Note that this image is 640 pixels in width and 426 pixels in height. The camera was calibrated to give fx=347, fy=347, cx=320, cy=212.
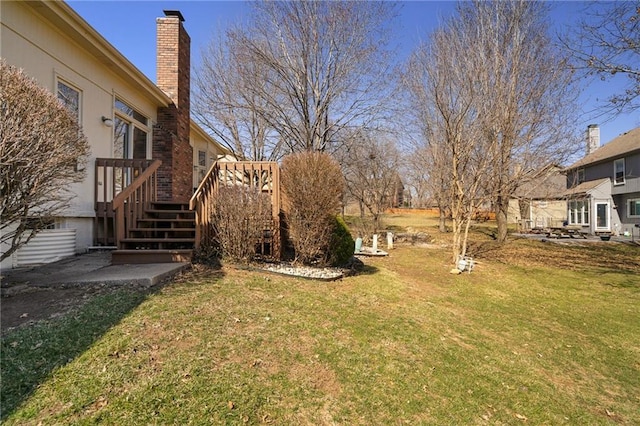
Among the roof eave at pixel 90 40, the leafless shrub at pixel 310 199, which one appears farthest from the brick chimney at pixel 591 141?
the roof eave at pixel 90 40

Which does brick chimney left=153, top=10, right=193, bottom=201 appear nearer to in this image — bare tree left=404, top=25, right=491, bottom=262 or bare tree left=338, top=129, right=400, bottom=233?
bare tree left=404, top=25, right=491, bottom=262

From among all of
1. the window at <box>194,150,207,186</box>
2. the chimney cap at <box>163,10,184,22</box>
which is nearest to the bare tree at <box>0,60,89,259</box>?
the chimney cap at <box>163,10,184,22</box>

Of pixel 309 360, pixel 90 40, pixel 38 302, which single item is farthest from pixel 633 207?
pixel 38 302

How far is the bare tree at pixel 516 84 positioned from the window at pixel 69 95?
9.35 metres

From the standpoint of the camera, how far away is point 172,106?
33.9 feet

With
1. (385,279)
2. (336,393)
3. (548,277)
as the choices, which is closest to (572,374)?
(336,393)

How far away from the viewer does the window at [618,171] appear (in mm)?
21906

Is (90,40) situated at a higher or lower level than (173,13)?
lower

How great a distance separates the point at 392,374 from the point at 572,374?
2.03 meters

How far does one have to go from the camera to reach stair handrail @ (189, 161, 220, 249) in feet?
19.8

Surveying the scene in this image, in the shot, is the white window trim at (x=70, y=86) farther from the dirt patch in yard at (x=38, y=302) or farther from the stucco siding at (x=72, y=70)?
the dirt patch in yard at (x=38, y=302)

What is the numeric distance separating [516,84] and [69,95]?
12208 mm

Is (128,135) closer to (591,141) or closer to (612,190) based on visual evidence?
(591,141)

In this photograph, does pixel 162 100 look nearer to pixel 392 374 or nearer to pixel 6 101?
pixel 6 101
